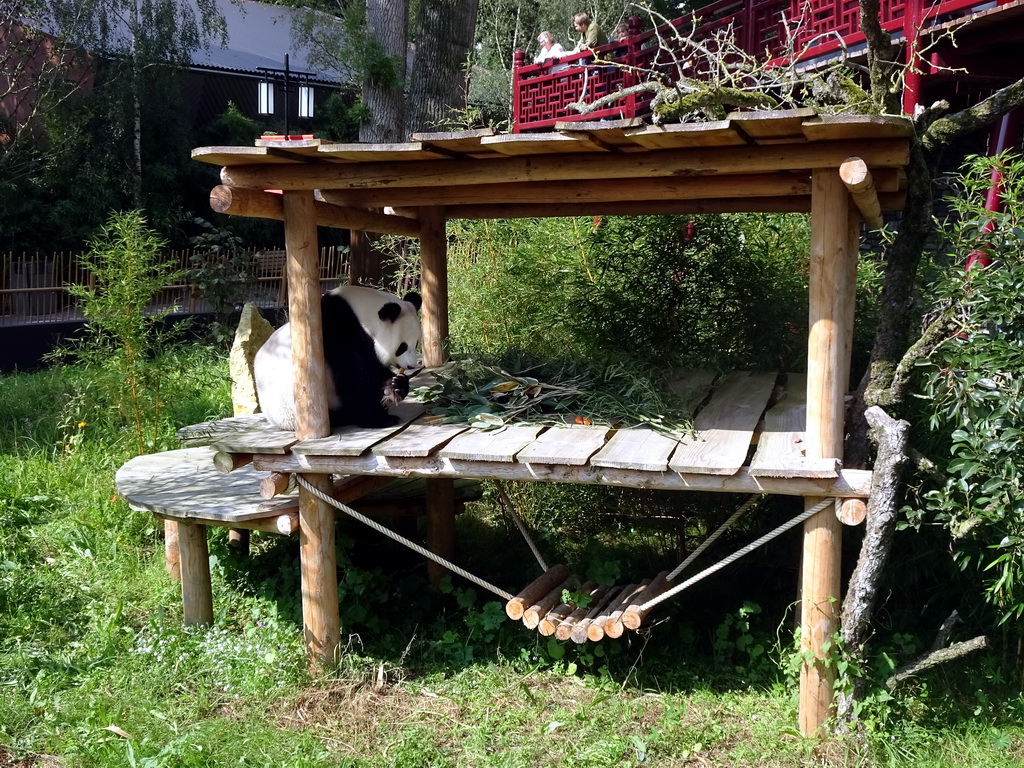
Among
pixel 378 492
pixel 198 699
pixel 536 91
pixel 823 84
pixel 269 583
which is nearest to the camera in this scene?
pixel 823 84

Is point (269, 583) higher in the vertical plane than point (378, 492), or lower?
lower

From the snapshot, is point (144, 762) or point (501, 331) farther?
point (501, 331)

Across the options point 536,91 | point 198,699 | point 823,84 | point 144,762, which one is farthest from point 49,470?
point 536,91

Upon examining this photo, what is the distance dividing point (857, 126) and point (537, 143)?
1167mm

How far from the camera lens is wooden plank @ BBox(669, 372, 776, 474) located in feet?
12.3

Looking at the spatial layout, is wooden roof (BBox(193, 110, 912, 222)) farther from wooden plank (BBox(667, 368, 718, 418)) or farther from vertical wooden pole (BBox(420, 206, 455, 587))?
wooden plank (BBox(667, 368, 718, 418))

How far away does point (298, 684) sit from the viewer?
174 inches

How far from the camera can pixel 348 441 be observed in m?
4.27

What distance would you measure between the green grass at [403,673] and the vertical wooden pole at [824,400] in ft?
0.88

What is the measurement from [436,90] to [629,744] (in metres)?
7.19

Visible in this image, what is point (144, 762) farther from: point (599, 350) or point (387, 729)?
point (599, 350)

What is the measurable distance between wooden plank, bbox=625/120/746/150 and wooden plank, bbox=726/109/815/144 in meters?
0.05

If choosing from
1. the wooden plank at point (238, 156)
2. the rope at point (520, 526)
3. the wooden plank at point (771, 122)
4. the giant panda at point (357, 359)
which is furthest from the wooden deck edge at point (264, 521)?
the wooden plank at point (771, 122)

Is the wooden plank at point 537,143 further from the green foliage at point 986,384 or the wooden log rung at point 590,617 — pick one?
the wooden log rung at point 590,617
